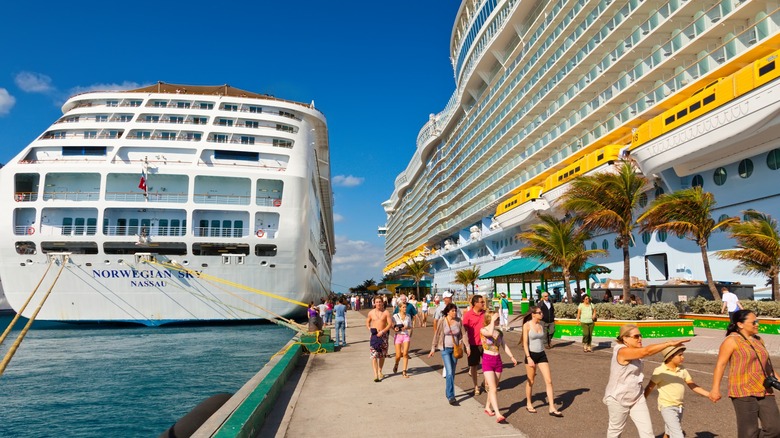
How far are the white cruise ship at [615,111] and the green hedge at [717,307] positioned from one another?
3.41m

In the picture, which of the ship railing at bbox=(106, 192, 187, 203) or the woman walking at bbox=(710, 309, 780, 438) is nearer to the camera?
the woman walking at bbox=(710, 309, 780, 438)

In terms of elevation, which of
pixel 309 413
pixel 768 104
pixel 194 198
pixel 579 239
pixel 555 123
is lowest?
pixel 309 413

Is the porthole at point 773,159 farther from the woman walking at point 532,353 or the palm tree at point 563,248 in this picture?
the woman walking at point 532,353

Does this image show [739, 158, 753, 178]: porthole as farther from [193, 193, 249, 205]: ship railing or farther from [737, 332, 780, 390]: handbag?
[193, 193, 249, 205]: ship railing

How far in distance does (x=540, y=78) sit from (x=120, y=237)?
27.4 metres

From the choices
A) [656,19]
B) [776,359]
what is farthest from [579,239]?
[656,19]

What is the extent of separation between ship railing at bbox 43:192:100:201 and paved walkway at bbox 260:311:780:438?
653 inches

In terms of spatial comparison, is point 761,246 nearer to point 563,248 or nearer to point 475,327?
point 563,248

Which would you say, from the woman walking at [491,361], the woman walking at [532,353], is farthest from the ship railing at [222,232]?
the woman walking at [532,353]

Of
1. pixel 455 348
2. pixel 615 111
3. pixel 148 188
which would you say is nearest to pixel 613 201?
pixel 615 111

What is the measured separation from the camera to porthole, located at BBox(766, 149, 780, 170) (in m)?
16.9

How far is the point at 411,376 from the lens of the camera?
31.3ft

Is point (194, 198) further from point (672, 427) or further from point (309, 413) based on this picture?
point (672, 427)

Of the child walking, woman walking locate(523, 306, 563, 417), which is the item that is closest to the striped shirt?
the child walking
